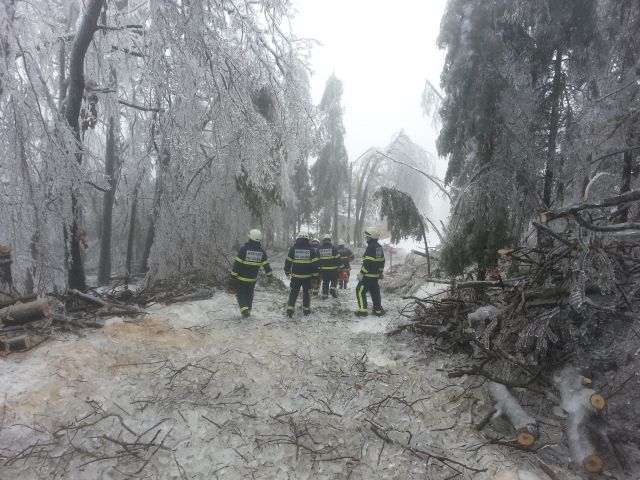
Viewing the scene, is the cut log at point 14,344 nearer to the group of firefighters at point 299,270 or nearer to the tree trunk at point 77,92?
the tree trunk at point 77,92

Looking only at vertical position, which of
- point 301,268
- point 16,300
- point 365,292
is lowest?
Answer: point 16,300

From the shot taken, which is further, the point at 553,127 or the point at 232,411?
the point at 553,127

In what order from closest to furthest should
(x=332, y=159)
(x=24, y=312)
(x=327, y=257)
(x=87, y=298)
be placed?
(x=24, y=312) < (x=87, y=298) < (x=327, y=257) < (x=332, y=159)

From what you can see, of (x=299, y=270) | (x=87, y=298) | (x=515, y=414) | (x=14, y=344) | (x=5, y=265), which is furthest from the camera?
(x=299, y=270)

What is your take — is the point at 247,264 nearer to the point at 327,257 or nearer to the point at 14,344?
the point at 327,257

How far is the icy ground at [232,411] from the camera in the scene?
2959 mm

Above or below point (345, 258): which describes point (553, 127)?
above

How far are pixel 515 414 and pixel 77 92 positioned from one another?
326 inches

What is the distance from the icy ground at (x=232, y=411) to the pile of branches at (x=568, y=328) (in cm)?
42

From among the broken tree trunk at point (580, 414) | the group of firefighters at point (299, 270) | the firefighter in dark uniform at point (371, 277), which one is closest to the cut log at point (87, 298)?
the group of firefighters at point (299, 270)

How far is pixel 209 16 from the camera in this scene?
16.3ft

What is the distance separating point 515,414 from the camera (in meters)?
3.16

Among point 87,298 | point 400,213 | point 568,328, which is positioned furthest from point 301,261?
point 568,328

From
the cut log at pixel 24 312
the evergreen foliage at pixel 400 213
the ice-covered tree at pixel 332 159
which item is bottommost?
the cut log at pixel 24 312
